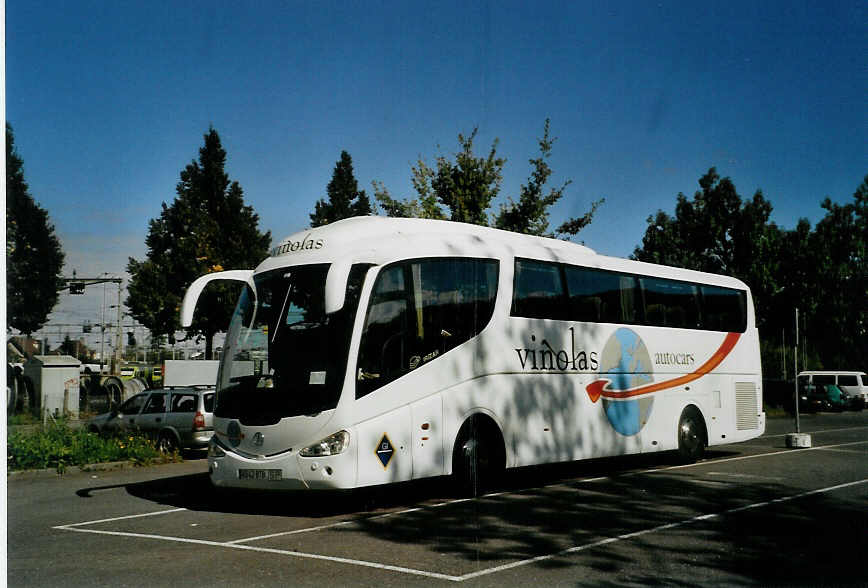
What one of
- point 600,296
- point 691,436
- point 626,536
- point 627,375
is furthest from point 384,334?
point 691,436

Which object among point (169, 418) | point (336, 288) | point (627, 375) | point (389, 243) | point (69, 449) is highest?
point (389, 243)

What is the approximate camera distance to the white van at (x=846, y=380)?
4428cm

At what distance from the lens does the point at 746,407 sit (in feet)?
58.1

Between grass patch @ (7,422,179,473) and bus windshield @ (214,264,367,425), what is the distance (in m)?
6.66

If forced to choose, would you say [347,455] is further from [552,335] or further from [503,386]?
[552,335]

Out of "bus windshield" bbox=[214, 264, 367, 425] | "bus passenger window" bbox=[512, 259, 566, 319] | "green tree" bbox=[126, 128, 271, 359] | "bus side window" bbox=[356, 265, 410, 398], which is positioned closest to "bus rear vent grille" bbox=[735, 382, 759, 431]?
"bus passenger window" bbox=[512, 259, 566, 319]

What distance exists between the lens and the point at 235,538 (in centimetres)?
855

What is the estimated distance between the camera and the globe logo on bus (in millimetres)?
A: 14016

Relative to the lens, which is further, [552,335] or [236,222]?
[236,222]

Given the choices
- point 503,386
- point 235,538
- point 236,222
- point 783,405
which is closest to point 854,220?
point 503,386

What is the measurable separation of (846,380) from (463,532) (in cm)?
4267

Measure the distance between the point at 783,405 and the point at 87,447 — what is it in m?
33.7

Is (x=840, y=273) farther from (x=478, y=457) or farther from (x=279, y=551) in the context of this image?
(x=279, y=551)

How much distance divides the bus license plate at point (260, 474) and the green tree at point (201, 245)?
14.2 meters
